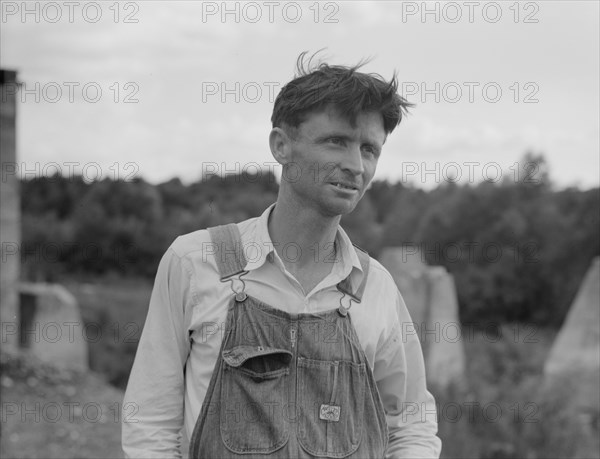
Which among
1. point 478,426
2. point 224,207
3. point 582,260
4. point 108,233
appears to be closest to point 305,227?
point 478,426

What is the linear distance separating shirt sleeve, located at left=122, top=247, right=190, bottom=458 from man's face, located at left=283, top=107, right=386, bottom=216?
0.40m

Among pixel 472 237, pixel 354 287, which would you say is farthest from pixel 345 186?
pixel 472 237

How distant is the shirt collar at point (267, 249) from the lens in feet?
7.94

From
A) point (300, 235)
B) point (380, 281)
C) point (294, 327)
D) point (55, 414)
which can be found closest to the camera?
point (294, 327)

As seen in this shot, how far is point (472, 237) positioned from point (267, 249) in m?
19.9

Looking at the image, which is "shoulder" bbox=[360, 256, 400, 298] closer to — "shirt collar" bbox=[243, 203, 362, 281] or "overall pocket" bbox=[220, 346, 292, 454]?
"shirt collar" bbox=[243, 203, 362, 281]

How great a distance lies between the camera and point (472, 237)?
71.6ft

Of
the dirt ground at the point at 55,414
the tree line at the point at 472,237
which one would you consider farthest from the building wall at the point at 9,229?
the tree line at the point at 472,237

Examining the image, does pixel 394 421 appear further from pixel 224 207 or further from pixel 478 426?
pixel 224 207

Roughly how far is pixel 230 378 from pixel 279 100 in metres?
0.77

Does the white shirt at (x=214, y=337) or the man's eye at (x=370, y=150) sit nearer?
the white shirt at (x=214, y=337)

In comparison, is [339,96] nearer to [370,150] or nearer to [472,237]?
[370,150]

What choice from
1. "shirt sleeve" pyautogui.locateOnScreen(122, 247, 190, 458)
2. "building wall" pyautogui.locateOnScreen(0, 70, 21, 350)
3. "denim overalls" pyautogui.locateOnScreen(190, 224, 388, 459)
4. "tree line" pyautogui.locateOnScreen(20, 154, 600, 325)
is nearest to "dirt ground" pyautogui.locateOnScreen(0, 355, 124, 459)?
"building wall" pyautogui.locateOnScreen(0, 70, 21, 350)

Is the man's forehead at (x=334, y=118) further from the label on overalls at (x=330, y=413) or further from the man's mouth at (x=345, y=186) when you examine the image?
the label on overalls at (x=330, y=413)
